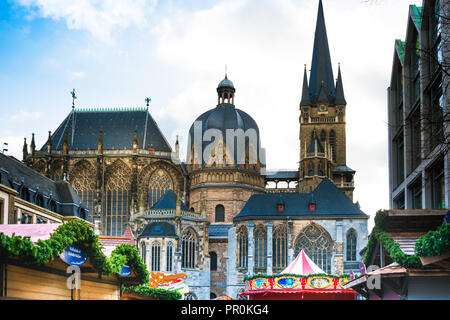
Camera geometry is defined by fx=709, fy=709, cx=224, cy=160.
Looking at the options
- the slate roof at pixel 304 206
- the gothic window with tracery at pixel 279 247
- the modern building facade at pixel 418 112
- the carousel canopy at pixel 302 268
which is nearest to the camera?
the modern building facade at pixel 418 112

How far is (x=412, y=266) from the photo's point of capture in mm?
14227

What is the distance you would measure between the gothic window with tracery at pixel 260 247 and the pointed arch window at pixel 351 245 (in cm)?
789

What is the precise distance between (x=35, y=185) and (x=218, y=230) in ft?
81.5

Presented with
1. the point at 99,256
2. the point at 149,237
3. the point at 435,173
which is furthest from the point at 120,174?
the point at 99,256

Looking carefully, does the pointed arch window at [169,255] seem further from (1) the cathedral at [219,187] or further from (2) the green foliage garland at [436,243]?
(2) the green foliage garland at [436,243]

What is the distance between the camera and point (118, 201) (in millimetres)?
76312

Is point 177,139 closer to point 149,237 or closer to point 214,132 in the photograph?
point 214,132

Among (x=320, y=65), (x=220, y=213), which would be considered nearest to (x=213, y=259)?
(x=220, y=213)

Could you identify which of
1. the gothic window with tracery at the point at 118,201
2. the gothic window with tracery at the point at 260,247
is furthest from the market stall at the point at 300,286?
the gothic window with tracery at the point at 118,201

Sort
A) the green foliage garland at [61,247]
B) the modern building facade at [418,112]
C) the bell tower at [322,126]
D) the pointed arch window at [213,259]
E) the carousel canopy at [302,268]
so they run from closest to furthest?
the green foliage garland at [61,247]
the modern building facade at [418,112]
the carousel canopy at [302,268]
the pointed arch window at [213,259]
the bell tower at [322,126]

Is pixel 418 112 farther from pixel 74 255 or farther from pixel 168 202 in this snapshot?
pixel 168 202

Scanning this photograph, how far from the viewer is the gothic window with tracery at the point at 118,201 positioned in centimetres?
7494

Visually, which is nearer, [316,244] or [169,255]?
[169,255]
